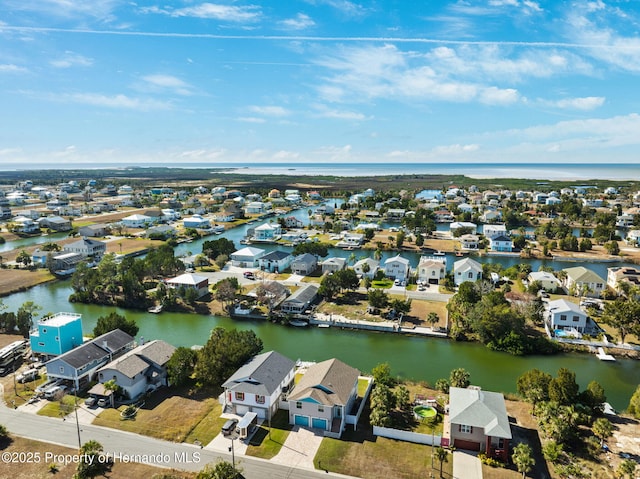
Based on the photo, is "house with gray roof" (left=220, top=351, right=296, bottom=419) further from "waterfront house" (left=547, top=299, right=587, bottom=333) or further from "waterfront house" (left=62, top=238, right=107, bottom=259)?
"waterfront house" (left=62, top=238, right=107, bottom=259)

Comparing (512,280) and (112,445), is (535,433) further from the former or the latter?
(512,280)

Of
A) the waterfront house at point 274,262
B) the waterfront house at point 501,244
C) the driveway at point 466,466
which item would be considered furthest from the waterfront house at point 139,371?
the waterfront house at point 501,244

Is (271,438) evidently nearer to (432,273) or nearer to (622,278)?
(432,273)

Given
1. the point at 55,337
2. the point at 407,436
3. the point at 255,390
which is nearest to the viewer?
the point at 407,436

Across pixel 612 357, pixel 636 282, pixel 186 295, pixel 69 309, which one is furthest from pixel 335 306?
pixel 636 282

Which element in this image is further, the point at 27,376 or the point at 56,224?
the point at 56,224

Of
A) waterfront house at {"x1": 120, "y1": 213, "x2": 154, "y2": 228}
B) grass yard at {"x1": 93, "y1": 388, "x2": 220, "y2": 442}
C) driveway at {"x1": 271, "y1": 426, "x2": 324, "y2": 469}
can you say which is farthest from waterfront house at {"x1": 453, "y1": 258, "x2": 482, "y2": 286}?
waterfront house at {"x1": 120, "y1": 213, "x2": 154, "y2": 228}

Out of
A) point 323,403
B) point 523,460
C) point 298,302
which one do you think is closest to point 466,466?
point 523,460
